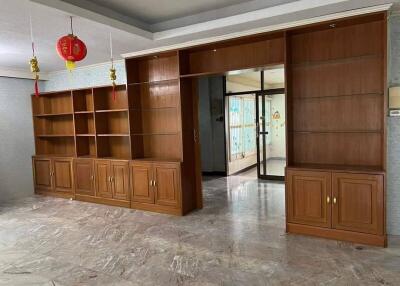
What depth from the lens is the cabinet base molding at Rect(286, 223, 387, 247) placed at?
3305mm

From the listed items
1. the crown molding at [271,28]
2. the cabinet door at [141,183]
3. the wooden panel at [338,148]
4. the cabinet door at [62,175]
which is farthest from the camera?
the cabinet door at [62,175]

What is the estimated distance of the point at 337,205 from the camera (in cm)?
346

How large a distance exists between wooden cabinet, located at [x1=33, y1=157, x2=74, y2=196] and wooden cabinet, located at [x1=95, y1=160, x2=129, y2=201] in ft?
2.58

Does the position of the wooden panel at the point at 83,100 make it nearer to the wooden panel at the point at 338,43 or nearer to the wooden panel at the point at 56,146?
the wooden panel at the point at 56,146

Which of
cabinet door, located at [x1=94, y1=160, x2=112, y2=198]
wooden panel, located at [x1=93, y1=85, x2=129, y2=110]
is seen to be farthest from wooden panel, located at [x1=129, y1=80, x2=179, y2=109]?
cabinet door, located at [x1=94, y1=160, x2=112, y2=198]

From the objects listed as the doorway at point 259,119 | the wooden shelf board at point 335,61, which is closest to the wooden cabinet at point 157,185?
the wooden shelf board at point 335,61

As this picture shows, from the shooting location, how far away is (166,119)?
198 inches

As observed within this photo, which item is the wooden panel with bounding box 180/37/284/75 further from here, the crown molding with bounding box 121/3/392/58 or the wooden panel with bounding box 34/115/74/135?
the wooden panel with bounding box 34/115/74/135

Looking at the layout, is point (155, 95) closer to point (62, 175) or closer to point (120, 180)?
point (120, 180)

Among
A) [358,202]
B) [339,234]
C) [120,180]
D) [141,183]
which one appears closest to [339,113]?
[358,202]

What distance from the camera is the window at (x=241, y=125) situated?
306 inches

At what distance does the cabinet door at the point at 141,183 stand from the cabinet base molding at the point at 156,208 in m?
0.07

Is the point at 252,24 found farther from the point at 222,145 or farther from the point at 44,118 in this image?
the point at 44,118

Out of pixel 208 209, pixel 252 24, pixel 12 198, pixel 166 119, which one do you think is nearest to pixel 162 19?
pixel 252 24
